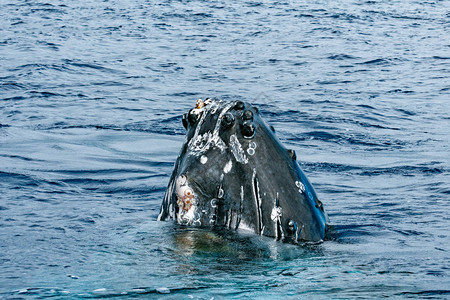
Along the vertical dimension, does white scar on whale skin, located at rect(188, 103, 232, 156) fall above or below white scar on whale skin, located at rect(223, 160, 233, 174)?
above

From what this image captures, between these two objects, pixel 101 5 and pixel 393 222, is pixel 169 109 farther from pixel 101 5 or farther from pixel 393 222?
pixel 101 5

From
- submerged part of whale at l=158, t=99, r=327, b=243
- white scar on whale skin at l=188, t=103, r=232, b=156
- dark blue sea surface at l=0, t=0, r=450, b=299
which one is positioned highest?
white scar on whale skin at l=188, t=103, r=232, b=156

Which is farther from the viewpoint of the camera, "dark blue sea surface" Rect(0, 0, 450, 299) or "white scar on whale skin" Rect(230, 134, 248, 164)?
"white scar on whale skin" Rect(230, 134, 248, 164)

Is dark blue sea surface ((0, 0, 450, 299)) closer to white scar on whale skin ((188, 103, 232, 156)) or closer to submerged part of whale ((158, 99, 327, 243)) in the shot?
submerged part of whale ((158, 99, 327, 243))

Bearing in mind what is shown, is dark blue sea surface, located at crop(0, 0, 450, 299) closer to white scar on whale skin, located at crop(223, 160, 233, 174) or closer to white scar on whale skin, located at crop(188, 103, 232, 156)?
white scar on whale skin, located at crop(223, 160, 233, 174)

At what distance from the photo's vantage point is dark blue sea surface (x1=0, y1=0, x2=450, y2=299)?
17.3 ft

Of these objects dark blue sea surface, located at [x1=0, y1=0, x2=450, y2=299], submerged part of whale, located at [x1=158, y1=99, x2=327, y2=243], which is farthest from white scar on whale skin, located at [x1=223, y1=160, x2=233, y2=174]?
dark blue sea surface, located at [x1=0, y1=0, x2=450, y2=299]

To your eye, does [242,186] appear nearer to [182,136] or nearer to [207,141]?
[207,141]

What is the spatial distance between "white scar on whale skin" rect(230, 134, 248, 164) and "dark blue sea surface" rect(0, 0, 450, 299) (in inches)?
19.4

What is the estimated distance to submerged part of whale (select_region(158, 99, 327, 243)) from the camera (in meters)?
5.73

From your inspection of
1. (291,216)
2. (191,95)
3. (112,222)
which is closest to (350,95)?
(191,95)

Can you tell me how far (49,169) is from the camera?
35.3 feet

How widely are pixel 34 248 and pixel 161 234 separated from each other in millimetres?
966

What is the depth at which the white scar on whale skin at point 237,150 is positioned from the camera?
5.79 metres
